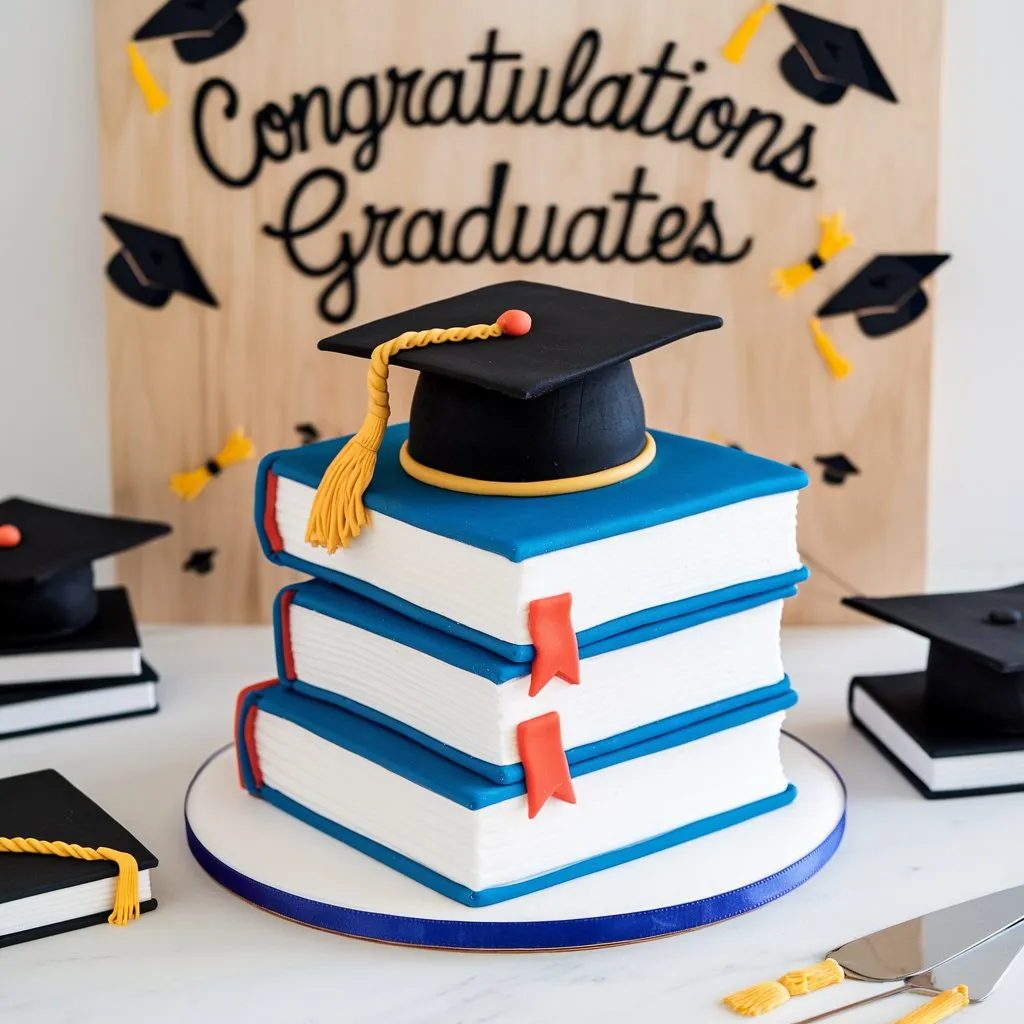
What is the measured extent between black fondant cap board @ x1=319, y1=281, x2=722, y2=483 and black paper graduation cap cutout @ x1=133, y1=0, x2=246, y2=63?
56cm

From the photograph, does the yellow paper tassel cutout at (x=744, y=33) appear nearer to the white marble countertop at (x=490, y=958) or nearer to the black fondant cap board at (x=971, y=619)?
the black fondant cap board at (x=971, y=619)

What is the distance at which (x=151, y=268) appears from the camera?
5.19ft

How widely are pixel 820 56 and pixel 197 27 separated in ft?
1.94

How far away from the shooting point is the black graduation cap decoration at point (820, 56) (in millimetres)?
1518

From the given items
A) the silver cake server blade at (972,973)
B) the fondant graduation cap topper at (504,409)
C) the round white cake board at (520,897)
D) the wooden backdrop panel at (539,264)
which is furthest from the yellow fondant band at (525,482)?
the wooden backdrop panel at (539,264)

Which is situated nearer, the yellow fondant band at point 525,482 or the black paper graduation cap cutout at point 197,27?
the yellow fondant band at point 525,482

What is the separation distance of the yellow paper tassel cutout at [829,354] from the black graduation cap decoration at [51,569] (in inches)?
25.6

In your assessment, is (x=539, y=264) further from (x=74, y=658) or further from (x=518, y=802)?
(x=518, y=802)

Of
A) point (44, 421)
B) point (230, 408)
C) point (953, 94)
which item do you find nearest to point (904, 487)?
point (953, 94)

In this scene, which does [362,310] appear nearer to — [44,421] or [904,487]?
[44,421]

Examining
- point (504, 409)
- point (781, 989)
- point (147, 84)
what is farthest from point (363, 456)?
point (147, 84)

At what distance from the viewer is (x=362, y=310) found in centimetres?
158

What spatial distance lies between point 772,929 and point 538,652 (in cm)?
24

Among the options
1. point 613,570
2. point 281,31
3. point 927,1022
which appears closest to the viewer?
point 927,1022
